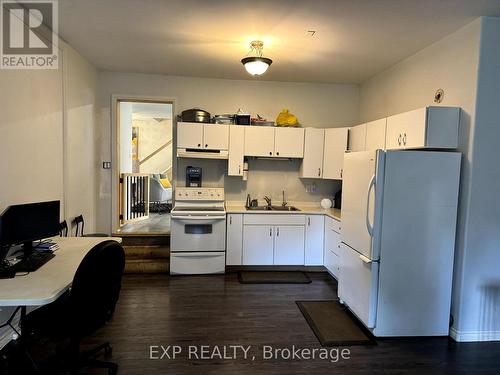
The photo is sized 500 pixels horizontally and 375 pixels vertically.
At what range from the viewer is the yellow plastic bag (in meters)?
4.65

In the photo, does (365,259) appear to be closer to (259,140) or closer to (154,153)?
(259,140)

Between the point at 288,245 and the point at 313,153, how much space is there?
1.39 meters

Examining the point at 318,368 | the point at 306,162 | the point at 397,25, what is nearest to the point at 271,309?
the point at 318,368

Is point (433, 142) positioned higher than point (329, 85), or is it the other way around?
point (329, 85)

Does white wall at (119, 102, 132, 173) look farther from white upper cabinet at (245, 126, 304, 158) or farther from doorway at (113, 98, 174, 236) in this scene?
white upper cabinet at (245, 126, 304, 158)

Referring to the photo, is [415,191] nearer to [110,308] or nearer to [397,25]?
[397,25]

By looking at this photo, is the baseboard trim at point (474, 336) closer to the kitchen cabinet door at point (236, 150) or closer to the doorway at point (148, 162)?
the kitchen cabinet door at point (236, 150)

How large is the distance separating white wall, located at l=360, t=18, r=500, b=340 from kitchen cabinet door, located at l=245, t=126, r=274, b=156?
223cm

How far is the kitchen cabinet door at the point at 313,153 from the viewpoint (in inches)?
181

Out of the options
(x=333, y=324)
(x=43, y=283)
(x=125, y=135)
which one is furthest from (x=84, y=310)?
(x=125, y=135)

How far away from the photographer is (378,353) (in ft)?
8.44

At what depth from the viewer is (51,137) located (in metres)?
3.14

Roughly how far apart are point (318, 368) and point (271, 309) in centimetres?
98

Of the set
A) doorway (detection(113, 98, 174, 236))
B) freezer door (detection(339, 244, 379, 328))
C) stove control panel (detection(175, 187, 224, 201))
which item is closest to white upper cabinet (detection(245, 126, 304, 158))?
stove control panel (detection(175, 187, 224, 201))
